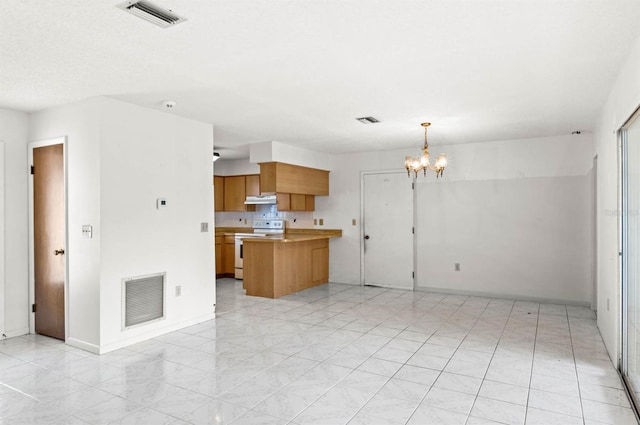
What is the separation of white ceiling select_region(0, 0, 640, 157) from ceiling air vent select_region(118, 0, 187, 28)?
5cm

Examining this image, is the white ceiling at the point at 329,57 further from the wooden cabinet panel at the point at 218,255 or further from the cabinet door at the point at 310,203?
the wooden cabinet panel at the point at 218,255

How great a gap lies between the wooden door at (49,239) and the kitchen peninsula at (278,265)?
8.80 ft

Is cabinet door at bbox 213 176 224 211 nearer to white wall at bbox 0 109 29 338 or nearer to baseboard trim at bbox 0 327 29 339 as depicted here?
white wall at bbox 0 109 29 338

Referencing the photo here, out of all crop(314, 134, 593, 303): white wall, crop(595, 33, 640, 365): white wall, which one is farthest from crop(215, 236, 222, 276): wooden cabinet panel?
crop(595, 33, 640, 365): white wall

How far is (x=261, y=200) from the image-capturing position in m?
7.60

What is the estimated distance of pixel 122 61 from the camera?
2896 mm

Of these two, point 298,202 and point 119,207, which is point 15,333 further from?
point 298,202

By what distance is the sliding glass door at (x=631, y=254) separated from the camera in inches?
111

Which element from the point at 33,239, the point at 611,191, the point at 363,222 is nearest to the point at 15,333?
the point at 33,239

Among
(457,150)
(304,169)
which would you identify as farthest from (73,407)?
(457,150)

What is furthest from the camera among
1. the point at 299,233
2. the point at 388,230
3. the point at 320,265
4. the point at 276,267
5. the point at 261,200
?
the point at 299,233

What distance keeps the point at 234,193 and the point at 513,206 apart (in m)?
5.11

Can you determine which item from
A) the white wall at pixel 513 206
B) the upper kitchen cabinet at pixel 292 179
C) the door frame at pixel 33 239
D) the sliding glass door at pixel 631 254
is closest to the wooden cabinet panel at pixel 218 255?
the upper kitchen cabinet at pixel 292 179

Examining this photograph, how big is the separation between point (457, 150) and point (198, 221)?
13.6 ft
